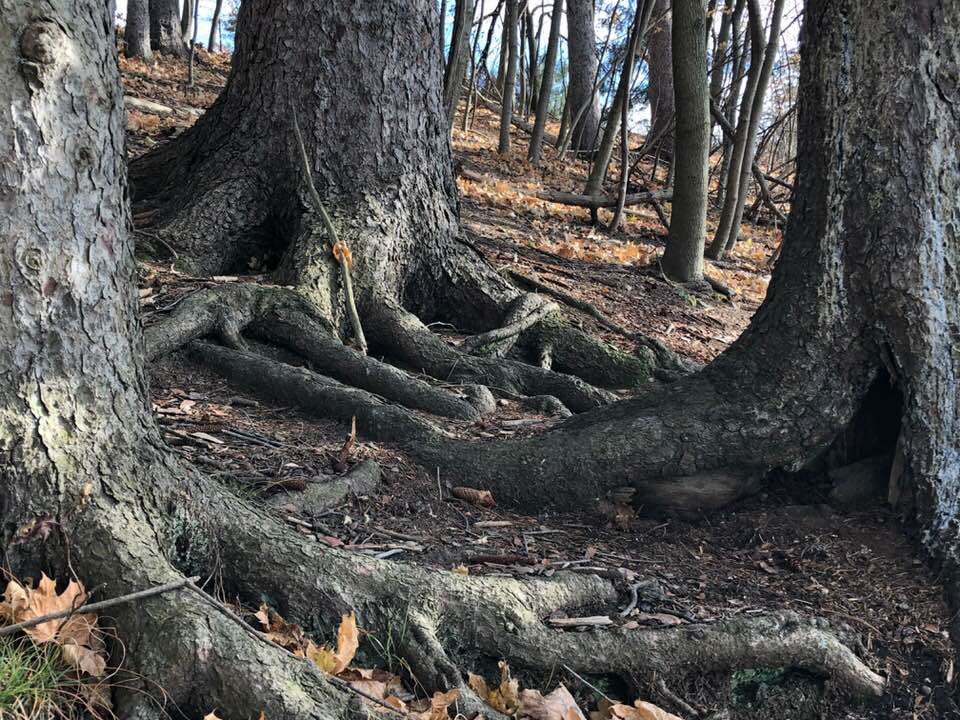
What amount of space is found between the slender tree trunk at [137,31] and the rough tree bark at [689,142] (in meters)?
12.2

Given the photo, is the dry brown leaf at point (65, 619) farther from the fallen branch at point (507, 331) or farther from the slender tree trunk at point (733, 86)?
the slender tree trunk at point (733, 86)

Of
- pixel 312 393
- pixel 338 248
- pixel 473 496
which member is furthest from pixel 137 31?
pixel 473 496

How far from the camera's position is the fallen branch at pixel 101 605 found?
6.93ft

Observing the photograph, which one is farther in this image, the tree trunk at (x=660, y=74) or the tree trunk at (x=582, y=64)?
the tree trunk at (x=582, y=64)

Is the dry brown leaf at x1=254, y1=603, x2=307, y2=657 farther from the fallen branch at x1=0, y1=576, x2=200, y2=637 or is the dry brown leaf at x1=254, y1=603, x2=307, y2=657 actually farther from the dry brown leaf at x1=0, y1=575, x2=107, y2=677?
the dry brown leaf at x1=0, y1=575, x2=107, y2=677

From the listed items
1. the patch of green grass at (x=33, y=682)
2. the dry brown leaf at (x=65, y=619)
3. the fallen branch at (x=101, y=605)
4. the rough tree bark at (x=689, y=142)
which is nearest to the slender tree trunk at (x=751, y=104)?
the rough tree bark at (x=689, y=142)

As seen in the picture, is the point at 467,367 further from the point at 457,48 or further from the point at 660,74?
the point at 660,74

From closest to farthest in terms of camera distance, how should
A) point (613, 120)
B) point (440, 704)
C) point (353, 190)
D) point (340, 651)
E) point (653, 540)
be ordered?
point (440, 704) < point (340, 651) < point (653, 540) < point (353, 190) < point (613, 120)

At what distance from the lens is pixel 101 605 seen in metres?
2.22

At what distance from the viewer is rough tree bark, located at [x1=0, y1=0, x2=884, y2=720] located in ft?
7.33

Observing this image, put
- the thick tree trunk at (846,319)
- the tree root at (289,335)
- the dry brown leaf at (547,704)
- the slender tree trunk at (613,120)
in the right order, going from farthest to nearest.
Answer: the slender tree trunk at (613,120), the tree root at (289,335), the thick tree trunk at (846,319), the dry brown leaf at (547,704)

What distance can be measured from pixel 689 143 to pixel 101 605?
6389 millimetres

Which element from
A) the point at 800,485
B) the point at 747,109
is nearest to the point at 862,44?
the point at 800,485

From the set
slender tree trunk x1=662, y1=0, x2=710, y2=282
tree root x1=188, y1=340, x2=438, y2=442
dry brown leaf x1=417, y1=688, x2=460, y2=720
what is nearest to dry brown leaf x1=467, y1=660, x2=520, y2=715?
dry brown leaf x1=417, y1=688, x2=460, y2=720
